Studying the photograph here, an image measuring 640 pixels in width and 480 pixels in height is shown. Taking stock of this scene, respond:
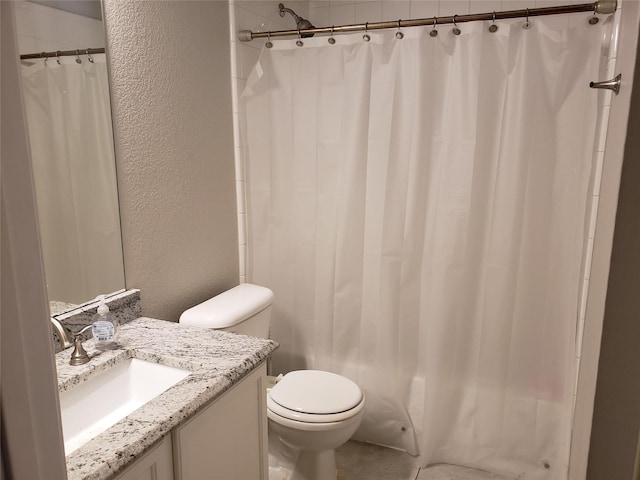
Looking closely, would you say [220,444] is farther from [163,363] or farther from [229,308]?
[229,308]

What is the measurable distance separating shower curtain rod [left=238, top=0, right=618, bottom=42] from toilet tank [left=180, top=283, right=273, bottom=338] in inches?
→ 44.4

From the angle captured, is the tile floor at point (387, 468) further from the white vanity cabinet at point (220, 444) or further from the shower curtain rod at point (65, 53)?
the shower curtain rod at point (65, 53)

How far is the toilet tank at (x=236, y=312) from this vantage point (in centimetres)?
179

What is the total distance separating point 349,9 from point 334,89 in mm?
732

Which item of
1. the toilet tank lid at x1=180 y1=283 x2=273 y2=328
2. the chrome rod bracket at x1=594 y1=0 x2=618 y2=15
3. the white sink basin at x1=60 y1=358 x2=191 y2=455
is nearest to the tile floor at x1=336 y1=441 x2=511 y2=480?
the toilet tank lid at x1=180 y1=283 x2=273 y2=328

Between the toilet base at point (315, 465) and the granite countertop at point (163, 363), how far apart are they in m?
0.74

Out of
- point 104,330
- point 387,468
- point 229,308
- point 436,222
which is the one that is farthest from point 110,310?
point 387,468

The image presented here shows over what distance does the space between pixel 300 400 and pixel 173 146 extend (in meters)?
1.10

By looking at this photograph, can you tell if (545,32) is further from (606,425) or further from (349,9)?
(606,425)

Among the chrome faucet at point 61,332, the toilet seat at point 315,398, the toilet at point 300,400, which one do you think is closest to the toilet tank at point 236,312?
the toilet at point 300,400

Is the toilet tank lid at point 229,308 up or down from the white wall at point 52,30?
down

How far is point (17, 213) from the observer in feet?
1.37

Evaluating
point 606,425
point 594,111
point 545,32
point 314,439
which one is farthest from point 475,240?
point 606,425

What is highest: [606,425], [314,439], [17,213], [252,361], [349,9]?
[349,9]
